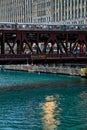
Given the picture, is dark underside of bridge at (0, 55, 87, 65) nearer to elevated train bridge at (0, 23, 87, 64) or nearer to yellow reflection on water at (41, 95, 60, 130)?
elevated train bridge at (0, 23, 87, 64)

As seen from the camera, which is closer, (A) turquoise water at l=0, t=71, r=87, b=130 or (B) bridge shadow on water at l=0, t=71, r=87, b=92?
(A) turquoise water at l=0, t=71, r=87, b=130

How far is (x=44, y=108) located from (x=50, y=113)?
212 inches

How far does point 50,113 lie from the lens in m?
69.4

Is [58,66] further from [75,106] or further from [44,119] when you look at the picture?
[44,119]

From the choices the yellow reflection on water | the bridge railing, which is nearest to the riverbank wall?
the bridge railing

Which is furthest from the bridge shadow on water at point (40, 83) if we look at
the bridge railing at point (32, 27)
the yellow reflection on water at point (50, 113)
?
the yellow reflection on water at point (50, 113)

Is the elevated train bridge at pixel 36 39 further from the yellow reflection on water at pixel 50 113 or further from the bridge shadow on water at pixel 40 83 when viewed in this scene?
the yellow reflection on water at pixel 50 113

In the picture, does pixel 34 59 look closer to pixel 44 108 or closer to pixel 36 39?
pixel 36 39

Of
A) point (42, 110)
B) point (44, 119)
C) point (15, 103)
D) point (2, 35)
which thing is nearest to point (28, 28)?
point (2, 35)

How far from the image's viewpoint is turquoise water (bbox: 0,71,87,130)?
198 ft

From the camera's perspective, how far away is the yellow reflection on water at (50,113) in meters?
59.8

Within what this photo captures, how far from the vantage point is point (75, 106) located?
7700cm

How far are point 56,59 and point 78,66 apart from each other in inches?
1879

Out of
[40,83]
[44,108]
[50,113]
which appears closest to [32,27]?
[40,83]
